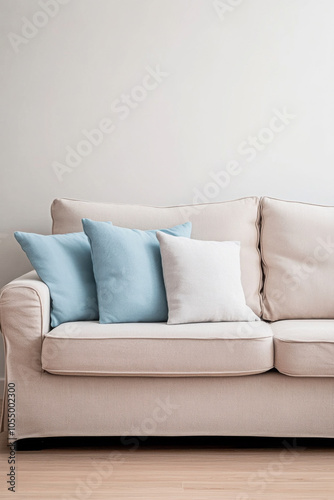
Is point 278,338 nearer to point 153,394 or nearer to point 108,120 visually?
point 153,394

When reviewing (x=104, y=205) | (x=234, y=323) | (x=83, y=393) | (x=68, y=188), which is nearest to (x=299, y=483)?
(x=234, y=323)

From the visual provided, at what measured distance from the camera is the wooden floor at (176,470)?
2.00 meters

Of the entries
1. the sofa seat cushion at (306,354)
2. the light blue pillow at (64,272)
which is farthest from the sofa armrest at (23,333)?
the sofa seat cushion at (306,354)

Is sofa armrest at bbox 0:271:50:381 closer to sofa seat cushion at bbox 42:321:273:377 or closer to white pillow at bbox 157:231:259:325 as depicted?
sofa seat cushion at bbox 42:321:273:377

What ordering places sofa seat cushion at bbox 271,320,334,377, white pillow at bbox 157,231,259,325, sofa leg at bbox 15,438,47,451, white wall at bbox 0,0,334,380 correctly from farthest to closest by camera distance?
white wall at bbox 0,0,334,380
white pillow at bbox 157,231,259,325
sofa leg at bbox 15,438,47,451
sofa seat cushion at bbox 271,320,334,377

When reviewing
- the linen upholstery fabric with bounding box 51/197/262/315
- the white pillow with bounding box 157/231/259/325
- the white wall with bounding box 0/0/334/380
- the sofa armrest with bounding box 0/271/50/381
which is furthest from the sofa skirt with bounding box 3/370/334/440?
the white wall with bounding box 0/0/334/380

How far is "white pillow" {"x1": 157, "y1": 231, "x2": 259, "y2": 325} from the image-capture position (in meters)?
2.58

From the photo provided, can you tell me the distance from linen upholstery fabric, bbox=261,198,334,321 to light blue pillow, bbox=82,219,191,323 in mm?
589

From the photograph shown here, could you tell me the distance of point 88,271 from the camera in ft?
9.04

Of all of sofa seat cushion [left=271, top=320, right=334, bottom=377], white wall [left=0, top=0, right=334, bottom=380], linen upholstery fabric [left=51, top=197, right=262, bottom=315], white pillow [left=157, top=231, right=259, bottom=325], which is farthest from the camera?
white wall [left=0, top=0, right=334, bottom=380]

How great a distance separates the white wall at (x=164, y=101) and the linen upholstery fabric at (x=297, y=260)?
45cm

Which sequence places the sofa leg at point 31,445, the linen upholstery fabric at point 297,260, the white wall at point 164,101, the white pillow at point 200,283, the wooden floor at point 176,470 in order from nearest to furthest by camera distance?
the wooden floor at point 176,470
the sofa leg at point 31,445
the white pillow at point 200,283
the linen upholstery fabric at point 297,260
the white wall at point 164,101

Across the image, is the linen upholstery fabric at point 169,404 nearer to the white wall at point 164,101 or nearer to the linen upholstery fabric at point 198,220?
the linen upholstery fabric at point 198,220

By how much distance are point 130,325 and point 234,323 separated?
46 cm
